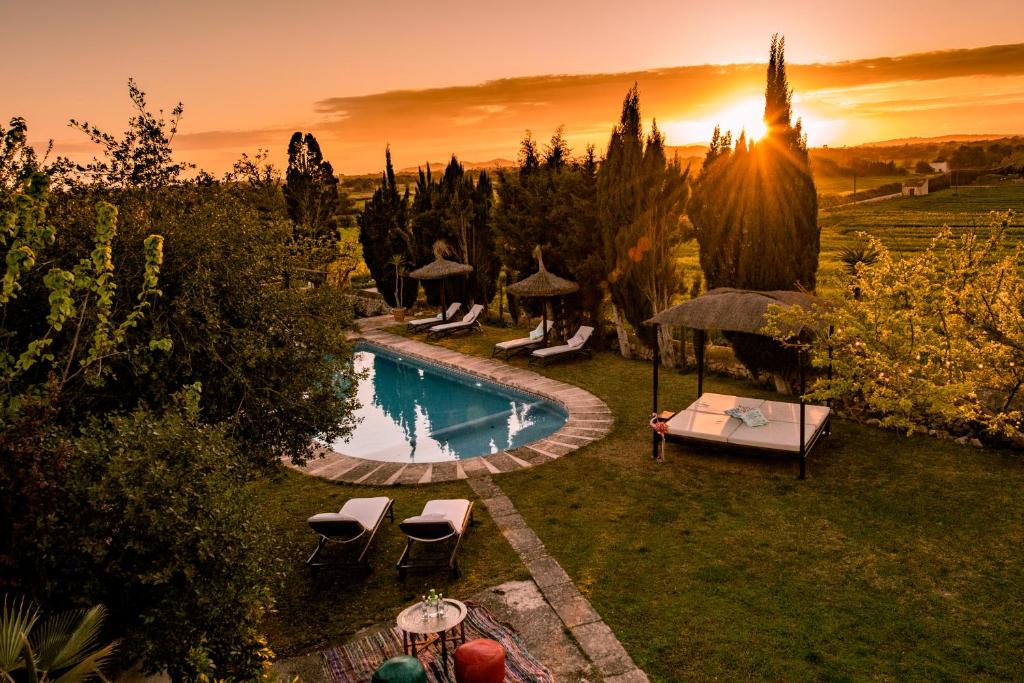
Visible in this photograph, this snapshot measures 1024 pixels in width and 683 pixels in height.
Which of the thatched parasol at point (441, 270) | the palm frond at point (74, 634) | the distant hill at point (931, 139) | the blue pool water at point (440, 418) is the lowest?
the blue pool water at point (440, 418)

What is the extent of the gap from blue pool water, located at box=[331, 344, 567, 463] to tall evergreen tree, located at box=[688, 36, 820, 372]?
224 inches

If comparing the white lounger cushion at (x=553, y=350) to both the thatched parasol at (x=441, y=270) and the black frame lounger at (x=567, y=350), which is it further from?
the thatched parasol at (x=441, y=270)

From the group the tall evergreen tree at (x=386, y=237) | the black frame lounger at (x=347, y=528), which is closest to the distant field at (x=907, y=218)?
the tall evergreen tree at (x=386, y=237)

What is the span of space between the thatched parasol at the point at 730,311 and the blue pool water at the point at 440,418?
4.56 meters

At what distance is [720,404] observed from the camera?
13.2 m

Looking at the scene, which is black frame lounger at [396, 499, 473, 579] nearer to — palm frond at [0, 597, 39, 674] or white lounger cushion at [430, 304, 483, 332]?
palm frond at [0, 597, 39, 674]

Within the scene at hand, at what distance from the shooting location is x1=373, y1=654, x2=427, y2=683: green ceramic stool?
5727 mm

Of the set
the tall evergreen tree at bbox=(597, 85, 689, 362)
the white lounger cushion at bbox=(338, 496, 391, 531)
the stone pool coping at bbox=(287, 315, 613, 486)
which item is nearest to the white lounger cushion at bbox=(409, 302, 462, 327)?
the stone pool coping at bbox=(287, 315, 613, 486)

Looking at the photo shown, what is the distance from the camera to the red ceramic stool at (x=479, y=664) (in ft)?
19.4

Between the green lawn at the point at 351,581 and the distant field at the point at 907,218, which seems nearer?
the green lawn at the point at 351,581

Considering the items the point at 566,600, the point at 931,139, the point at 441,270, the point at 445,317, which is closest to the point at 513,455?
the point at 566,600

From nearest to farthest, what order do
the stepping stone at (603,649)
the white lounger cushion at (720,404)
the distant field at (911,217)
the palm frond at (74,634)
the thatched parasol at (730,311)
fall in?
the palm frond at (74,634) → the stepping stone at (603,649) → the thatched parasol at (730,311) → the white lounger cushion at (720,404) → the distant field at (911,217)

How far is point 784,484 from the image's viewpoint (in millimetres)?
10680

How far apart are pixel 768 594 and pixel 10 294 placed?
8584mm
